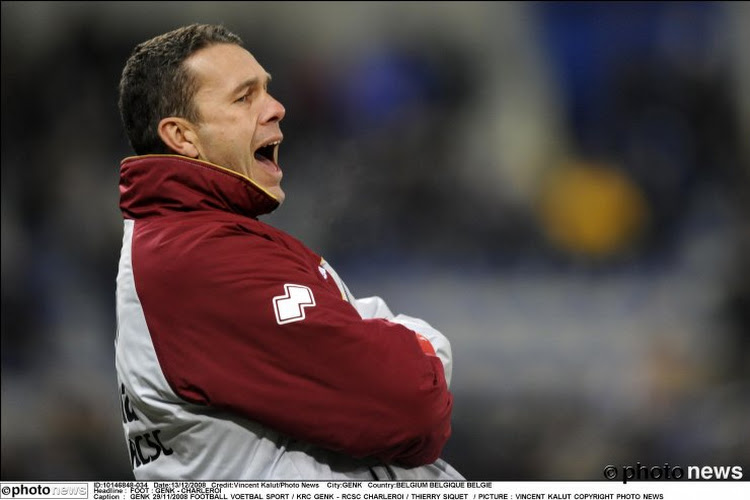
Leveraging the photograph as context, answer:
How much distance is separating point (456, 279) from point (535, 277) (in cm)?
30

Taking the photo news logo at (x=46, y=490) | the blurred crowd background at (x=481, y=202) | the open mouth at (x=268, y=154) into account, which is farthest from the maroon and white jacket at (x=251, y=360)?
the blurred crowd background at (x=481, y=202)

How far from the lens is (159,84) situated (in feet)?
4.58

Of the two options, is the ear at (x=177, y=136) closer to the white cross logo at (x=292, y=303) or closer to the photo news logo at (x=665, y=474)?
the white cross logo at (x=292, y=303)

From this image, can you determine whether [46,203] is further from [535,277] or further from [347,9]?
[535,277]

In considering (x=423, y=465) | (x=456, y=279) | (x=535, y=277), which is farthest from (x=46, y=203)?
(x=423, y=465)

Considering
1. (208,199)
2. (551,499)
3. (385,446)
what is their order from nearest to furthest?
(385,446), (208,199), (551,499)

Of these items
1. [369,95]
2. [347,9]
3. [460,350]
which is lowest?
[460,350]

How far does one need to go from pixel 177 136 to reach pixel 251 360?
409mm

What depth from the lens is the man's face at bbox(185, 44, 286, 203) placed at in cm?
138

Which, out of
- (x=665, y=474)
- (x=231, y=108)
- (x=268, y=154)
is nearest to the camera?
(x=231, y=108)

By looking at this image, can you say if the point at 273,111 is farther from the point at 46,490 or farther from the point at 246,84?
the point at 46,490

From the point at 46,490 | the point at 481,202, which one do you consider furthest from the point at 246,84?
the point at 481,202

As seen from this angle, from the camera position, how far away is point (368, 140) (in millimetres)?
3514

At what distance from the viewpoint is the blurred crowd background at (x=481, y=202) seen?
334 cm
